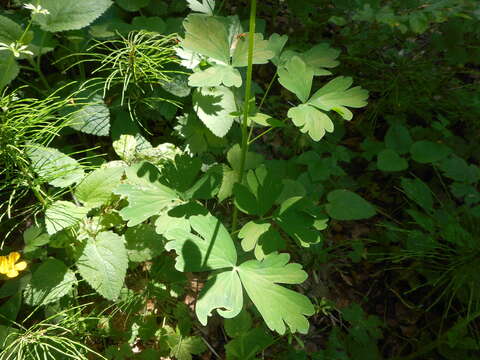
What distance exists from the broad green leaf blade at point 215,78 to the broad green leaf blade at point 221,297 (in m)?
0.63

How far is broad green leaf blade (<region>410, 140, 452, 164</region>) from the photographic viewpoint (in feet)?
7.54

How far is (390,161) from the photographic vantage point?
7.59 feet

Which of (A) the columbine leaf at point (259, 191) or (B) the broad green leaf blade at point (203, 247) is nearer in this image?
(B) the broad green leaf blade at point (203, 247)

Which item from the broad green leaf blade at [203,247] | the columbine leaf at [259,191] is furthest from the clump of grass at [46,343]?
the columbine leaf at [259,191]

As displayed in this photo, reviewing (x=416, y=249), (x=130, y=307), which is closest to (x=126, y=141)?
(x=130, y=307)

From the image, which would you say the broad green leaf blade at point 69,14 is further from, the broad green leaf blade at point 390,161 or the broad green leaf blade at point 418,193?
the broad green leaf blade at point 418,193

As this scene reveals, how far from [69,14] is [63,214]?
0.87m

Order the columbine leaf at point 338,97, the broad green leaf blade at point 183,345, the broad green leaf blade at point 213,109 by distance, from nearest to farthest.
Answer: the columbine leaf at point 338,97
the broad green leaf blade at point 183,345
the broad green leaf blade at point 213,109

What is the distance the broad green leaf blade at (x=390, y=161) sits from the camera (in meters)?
2.29

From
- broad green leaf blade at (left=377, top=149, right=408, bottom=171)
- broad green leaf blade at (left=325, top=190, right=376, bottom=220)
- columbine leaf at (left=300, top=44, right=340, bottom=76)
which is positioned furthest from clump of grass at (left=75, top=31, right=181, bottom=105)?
broad green leaf blade at (left=377, top=149, right=408, bottom=171)

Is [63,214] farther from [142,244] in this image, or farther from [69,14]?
[69,14]

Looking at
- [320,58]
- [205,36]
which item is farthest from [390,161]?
[205,36]

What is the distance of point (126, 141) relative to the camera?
1.70m

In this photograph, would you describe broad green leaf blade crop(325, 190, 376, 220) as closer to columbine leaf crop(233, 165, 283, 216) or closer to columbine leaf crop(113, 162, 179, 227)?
columbine leaf crop(233, 165, 283, 216)
